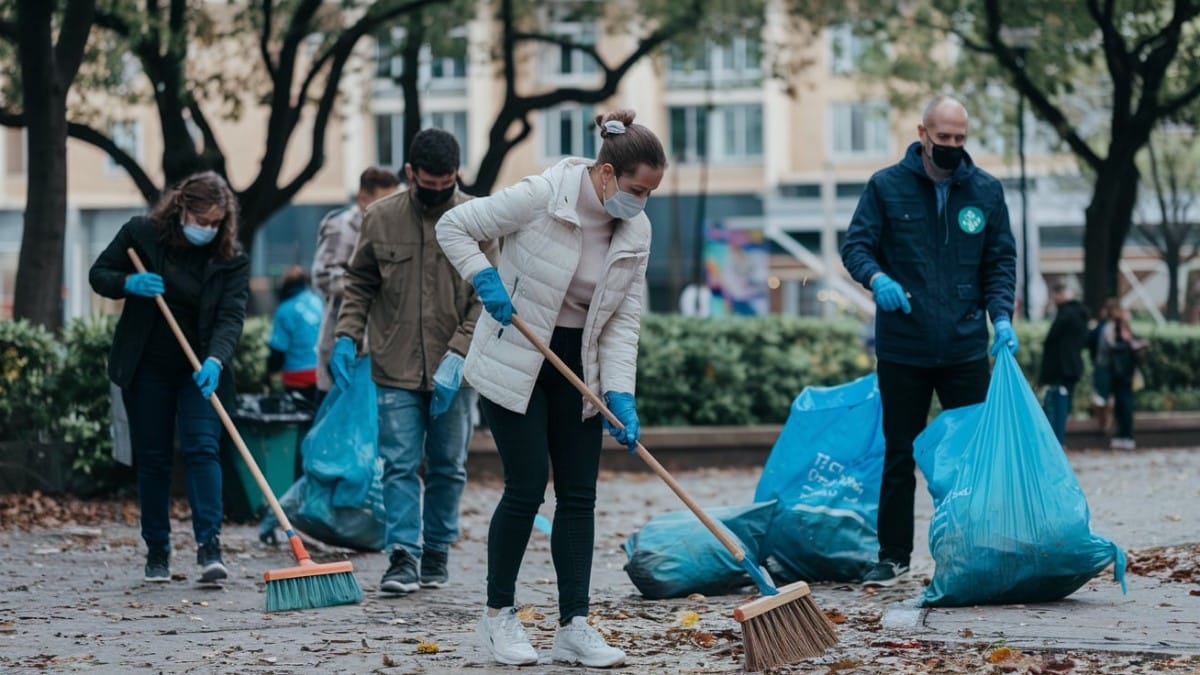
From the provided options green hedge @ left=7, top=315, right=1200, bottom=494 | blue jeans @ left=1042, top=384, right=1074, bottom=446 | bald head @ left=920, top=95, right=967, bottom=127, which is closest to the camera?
bald head @ left=920, top=95, right=967, bottom=127

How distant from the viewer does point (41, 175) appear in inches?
513

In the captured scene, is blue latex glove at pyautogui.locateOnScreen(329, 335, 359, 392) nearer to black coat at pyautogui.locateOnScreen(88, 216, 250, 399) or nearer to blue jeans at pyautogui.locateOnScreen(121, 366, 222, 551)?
black coat at pyautogui.locateOnScreen(88, 216, 250, 399)

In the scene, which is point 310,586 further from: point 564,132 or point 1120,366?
point 564,132

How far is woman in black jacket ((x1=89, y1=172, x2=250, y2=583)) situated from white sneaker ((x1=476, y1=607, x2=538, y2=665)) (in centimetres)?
239

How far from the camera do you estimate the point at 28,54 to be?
1304 centimetres

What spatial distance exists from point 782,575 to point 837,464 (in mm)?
527

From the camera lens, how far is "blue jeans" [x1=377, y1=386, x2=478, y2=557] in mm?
7773

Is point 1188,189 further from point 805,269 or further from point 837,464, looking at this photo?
point 837,464

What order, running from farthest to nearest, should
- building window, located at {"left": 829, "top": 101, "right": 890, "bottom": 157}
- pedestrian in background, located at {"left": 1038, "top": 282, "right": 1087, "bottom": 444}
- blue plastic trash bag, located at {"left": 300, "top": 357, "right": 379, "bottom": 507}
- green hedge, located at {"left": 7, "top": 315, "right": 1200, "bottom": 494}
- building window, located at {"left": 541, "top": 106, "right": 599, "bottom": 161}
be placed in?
building window, located at {"left": 541, "top": 106, "right": 599, "bottom": 161}
building window, located at {"left": 829, "top": 101, "right": 890, "bottom": 157}
pedestrian in background, located at {"left": 1038, "top": 282, "right": 1087, "bottom": 444}
green hedge, located at {"left": 7, "top": 315, "right": 1200, "bottom": 494}
blue plastic trash bag, located at {"left": 300, "top": 357, "right": 379, "bottom": 507}

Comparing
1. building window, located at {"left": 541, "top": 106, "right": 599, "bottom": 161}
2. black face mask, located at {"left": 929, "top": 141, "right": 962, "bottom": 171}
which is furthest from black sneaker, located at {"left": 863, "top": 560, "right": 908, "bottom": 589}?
building window, located at {"left": 541, "top": 106, "right": 599, "bottom": 161}

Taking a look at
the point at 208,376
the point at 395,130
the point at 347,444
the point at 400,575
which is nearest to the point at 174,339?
the point at 208,376

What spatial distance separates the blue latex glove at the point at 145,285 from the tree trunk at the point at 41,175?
5.49 metres

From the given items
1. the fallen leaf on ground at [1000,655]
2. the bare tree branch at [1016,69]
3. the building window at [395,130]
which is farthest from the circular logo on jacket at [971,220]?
the building window at [395,130]

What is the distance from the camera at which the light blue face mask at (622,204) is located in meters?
5.62
